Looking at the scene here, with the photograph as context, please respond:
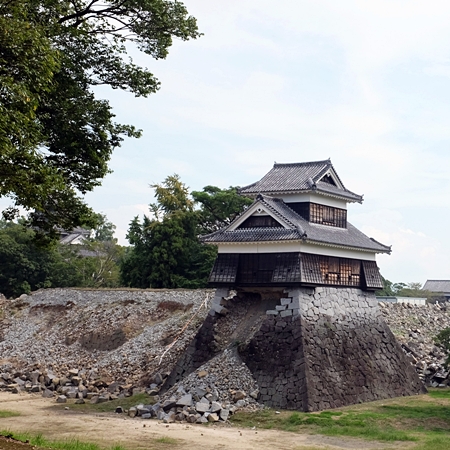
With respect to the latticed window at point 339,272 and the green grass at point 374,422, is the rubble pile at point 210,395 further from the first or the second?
the latticed window at point 339,272

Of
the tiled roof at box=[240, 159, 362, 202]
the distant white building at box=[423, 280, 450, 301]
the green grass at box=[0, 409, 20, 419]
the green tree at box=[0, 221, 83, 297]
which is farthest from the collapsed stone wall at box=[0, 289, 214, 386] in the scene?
the distant white building at box=[423, 280, 450, 301]

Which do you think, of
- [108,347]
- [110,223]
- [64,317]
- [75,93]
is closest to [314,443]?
[75,93]

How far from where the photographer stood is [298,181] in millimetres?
30203

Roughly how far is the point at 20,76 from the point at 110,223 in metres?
71.7

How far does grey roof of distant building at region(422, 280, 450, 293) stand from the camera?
66.9 metres

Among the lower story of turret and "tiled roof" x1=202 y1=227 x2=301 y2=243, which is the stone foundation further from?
"tiled roof" x1=202 y1=227 x2=301 y2=243

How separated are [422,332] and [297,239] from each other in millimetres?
19416

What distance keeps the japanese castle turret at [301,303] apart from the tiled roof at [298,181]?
0.18 feet

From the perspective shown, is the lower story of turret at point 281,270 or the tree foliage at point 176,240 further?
the tree foliage at point 176,240

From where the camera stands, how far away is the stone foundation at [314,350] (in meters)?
25.7

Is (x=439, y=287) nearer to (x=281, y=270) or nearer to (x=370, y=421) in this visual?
(x=281, y=270)

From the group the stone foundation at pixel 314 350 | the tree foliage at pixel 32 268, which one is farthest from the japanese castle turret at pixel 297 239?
the tree foliage at pixel 32 268

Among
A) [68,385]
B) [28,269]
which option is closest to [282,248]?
[68,385]

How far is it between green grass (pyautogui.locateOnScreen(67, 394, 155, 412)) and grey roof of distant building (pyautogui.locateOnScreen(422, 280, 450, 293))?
152ft
